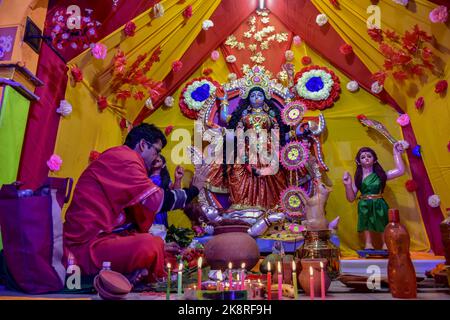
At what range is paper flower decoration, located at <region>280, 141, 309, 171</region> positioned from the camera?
5078mm

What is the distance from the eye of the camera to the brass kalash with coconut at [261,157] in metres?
4.80

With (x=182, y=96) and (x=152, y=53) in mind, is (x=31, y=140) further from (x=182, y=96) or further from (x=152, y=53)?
(x=182, y=96)

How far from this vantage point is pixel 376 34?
15.0ft

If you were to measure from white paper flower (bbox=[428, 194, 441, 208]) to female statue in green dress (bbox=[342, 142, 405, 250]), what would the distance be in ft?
1.50

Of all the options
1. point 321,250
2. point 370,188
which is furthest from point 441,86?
point 321,250

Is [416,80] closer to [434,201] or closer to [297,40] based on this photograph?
[434,201]

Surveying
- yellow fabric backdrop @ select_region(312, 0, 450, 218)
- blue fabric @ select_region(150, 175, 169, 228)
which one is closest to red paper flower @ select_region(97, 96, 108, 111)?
blue fabric @ select_region(150, 175, 169, 228)

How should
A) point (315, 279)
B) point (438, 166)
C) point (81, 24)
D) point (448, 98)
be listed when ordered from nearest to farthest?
point (315, 279)
point (81, 24)
point (448, 98)
point (438, 166)

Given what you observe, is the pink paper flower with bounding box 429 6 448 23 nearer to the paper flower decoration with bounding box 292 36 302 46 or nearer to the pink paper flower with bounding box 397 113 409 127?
the pink paper flower with bounding box 397 113 409 127

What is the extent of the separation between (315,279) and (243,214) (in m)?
2.58

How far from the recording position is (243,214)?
4793mm

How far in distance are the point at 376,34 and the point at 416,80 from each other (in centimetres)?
80

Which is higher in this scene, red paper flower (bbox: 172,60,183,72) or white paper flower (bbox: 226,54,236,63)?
white paper flower (bbox: 226,54,236,63)
